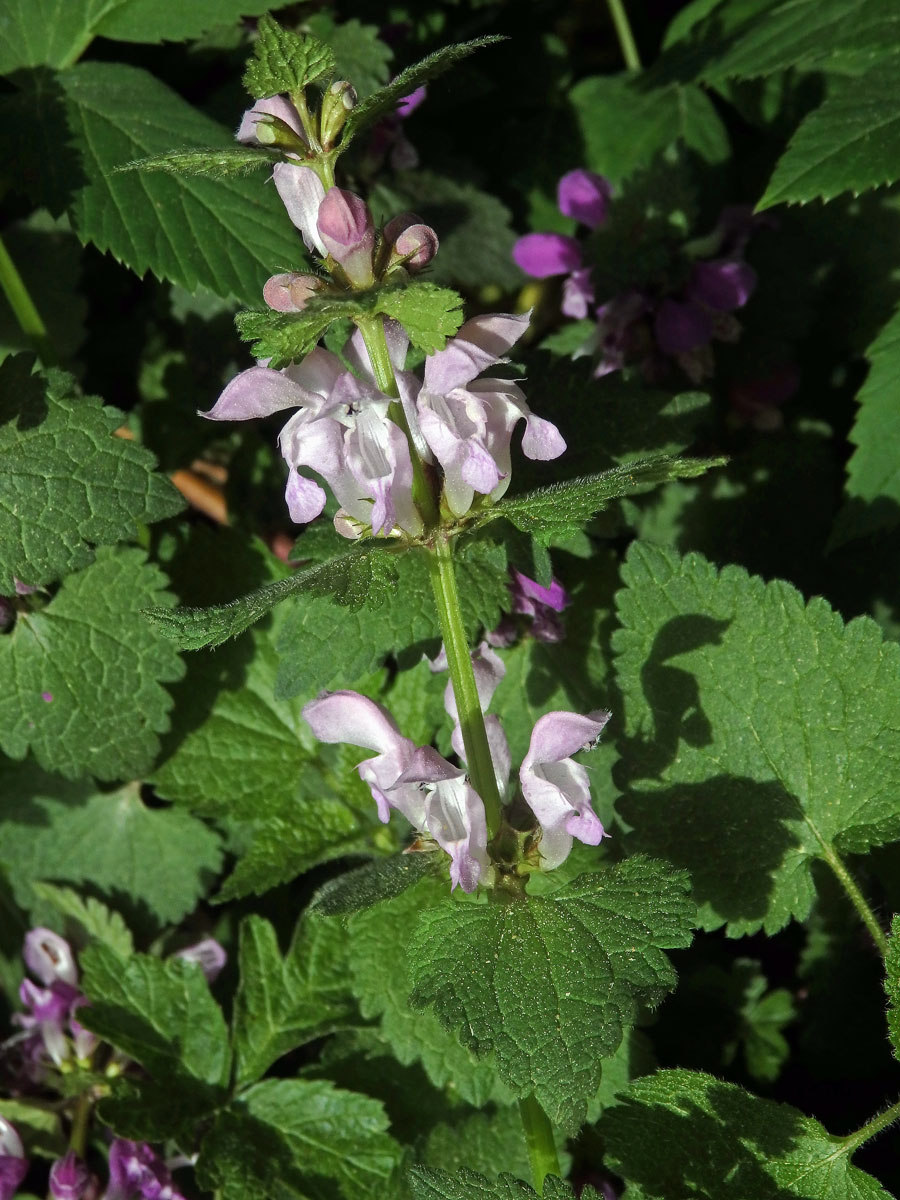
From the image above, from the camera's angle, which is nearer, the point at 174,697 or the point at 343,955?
the point at 343,955

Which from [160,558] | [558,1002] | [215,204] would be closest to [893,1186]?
[558,1002]

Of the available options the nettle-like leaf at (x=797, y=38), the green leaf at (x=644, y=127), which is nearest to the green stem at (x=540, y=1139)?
the nettle-like leaf at (x=797, y=38)

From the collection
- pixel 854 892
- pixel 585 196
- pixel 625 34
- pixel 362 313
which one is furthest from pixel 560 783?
pixel 625 34

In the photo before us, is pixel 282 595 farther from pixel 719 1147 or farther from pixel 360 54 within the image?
pixel 360 54

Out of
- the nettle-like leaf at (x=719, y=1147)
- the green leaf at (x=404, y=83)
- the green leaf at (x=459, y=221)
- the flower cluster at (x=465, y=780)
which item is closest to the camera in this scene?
the green leaf at (x=404, y=83)

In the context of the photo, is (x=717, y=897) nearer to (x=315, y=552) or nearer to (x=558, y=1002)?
(x=558, y=1002)

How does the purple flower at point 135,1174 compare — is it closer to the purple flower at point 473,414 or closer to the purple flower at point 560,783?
the purple flower at point 560,783

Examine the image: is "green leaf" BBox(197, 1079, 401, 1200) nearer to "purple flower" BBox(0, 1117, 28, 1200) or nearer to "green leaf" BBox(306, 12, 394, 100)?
"purple flower" BBox(0, 1117, 28, 1200)
